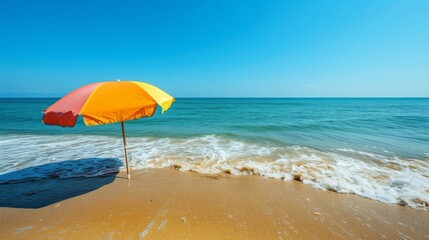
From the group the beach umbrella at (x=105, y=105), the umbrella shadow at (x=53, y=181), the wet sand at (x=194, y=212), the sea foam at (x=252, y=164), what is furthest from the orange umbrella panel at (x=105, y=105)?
the sea foam at (x=252, y=164)

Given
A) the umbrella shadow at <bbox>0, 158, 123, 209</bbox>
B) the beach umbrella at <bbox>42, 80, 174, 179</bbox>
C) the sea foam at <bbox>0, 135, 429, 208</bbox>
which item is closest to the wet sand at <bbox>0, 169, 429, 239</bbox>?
the umbrella shadow at <bbox>0, 158, 123, 209</bbox>

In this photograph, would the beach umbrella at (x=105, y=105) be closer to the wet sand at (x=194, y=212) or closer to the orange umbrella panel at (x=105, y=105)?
the orange umbrella panel at (x=105, y=105)

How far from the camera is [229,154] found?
724 centimetres

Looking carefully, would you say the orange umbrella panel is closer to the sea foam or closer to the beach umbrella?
the beach umbrella

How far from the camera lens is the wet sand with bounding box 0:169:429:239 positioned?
2.97 meters

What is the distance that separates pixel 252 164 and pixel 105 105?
4525 millimetres

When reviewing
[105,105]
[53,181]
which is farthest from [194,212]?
[53,181]

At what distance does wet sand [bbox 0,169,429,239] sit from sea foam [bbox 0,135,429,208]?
0.50 m

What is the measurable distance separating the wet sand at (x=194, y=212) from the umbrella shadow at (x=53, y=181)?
0.08 feet

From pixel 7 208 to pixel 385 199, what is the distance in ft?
25.7

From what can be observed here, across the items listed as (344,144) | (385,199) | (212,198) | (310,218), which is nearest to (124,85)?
(212,198)

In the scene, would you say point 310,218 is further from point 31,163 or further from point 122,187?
point 31,163

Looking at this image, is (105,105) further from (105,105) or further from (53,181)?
(53,181)

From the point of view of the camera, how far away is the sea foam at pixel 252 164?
458 cm
